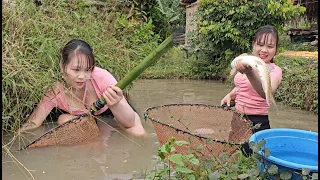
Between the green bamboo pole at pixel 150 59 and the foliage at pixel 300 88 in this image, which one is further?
the foliage at pixel 300 88

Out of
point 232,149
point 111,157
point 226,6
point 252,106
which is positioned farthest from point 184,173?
point 226,6

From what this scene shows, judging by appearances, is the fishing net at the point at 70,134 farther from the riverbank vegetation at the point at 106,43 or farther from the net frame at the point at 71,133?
the riverbank vegetation at the point at 106,43

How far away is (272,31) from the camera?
327 centimetres

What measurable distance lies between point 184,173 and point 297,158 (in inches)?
27.2

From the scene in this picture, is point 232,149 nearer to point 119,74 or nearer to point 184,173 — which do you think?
point 184,173

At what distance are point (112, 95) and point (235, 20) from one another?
5.22 m

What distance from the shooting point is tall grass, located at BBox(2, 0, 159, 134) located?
3.18 m

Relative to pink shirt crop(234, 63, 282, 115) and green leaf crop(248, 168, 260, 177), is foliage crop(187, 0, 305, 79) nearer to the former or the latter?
pink shirt crop(234, 63, 282, 115)

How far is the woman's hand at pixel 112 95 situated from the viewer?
10.2ft

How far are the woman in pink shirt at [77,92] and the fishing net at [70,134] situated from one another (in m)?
0.23

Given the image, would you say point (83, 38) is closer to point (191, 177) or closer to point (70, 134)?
point (70, 134)

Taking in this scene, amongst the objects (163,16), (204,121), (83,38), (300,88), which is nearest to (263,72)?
(204,121)

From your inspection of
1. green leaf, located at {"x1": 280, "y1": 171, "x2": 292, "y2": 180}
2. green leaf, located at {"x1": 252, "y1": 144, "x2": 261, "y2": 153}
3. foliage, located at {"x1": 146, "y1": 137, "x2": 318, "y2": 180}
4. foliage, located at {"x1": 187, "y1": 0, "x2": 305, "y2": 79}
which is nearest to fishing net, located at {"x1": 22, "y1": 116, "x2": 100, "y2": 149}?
foliage, located at {"x1": 146, "y1": 137, "x2": 318, "y2": 180}

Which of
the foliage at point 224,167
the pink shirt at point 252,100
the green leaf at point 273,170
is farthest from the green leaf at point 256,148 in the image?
the pink shirt at point 252,100
